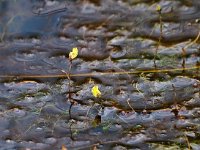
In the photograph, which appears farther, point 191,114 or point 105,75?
point 105,75

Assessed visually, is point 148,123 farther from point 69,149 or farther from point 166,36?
point 166,36

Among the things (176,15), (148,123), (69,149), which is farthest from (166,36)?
(69,149)

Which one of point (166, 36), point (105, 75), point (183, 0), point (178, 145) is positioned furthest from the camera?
point (183, 0)

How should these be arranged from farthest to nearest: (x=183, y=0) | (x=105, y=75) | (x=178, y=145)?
1. (x=183, y=0)
2. (x=105, y=75)
3. (x=178, y=145)

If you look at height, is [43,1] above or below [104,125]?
above

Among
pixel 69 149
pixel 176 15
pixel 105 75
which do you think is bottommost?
pixel 69 149

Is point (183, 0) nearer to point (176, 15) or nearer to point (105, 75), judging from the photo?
point (176, 15)

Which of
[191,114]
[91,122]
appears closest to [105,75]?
Result: [91,122]
